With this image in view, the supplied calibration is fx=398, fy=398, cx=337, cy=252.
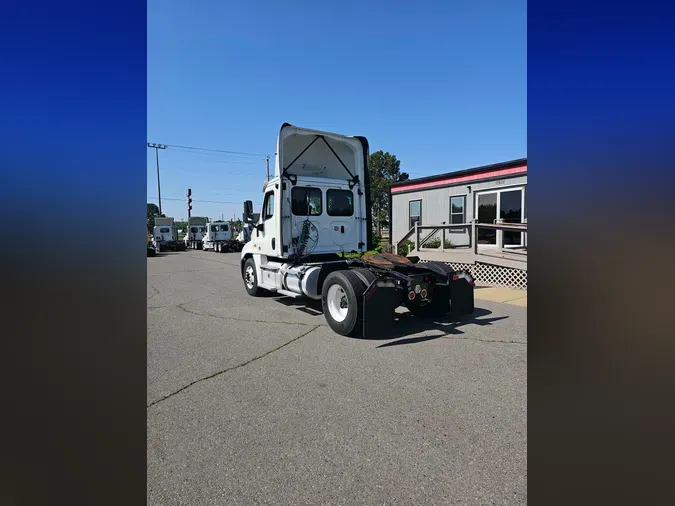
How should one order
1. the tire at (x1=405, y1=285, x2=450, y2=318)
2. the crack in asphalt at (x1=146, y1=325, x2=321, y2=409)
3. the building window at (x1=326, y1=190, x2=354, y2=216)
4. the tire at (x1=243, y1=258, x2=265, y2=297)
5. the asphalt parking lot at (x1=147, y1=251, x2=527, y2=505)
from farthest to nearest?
the tire at (x1=243, y1=258, x2=265, y2=297) < the building window at (x1=326, y1=190, x2=354, y2=216) < the tire at (x1=405, y1=285, x2=450, y2=318) < the crack in asphalt at (x1=146, y1=325, x2=321, y2=409) < the asphalt parking lot at (x1=147, y1=251, x2=527, y2=505)

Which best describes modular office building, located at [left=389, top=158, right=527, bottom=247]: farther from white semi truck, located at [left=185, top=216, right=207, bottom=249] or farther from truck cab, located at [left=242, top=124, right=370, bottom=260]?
white semi truck, located at [left=185, top=216, right=207, bottom=249]

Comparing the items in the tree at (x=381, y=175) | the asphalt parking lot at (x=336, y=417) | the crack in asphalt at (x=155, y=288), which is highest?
the tree at (x=381, y=175)

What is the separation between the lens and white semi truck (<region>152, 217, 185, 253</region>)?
3325 cm

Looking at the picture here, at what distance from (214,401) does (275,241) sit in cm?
460

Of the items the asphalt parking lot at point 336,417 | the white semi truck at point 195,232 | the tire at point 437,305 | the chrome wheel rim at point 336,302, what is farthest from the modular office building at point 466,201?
the white semi truck at point 195,232

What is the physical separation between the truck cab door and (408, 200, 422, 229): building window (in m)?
9.30

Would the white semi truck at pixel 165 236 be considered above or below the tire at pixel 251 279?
above

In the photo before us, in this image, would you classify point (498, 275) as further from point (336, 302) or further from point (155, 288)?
point (155, 288)

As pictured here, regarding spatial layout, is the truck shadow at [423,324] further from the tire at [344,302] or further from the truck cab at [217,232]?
the truck cab at [217,232]

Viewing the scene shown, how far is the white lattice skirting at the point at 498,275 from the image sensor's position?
377 inches

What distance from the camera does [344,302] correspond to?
6.01 metres

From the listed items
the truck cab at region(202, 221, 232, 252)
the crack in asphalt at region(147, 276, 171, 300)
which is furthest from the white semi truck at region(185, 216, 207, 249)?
the crack in asphalt at region(147, 276, 171, 300)

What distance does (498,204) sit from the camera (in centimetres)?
1310
